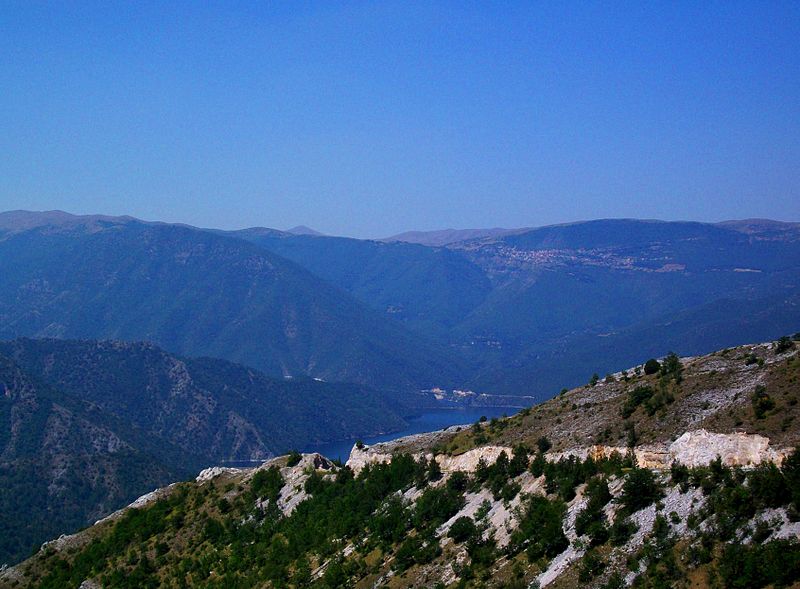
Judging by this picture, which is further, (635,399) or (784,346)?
(635,399)

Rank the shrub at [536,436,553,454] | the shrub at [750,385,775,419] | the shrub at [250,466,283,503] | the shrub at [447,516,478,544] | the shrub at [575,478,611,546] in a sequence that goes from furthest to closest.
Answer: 1. the shrub at [250,466,283,503]
2. the shrub at [536,436,553,454]
3. the shrub at [447,516,478,544]
4. the shrub at [750,385,775,419]
5. the shrub at [575,478,611,546]

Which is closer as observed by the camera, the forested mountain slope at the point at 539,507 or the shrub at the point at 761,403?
the forested mountain slope at the point at 539,507

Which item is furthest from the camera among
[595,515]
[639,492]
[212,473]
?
[212,473]

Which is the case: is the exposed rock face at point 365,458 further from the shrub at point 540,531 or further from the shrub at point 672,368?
the shrub at point 540,531

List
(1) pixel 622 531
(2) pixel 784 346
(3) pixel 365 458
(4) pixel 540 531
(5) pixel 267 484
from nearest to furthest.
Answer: (1) pixel 622 531 < (4) pixel 540 531 < (2) pixel 784 346 < (3) pixel 365 458 < (5) pixel 267 484

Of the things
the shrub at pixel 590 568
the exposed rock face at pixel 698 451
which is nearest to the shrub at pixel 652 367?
the exposed rock face at pixel 698 451

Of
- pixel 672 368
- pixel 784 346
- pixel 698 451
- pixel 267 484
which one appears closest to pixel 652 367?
pixel 672 368

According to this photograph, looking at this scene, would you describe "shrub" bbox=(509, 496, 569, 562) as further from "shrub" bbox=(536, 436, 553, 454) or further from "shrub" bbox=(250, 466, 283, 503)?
"shrub" bbox=(250, 466, 283, 503)

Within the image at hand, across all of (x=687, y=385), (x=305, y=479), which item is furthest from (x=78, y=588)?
(x=687, y=385)

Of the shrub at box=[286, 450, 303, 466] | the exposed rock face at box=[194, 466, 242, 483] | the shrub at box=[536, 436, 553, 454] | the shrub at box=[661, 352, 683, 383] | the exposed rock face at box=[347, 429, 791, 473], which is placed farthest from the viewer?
A: the exposed rock face at box=[194, 466, 242, 483]

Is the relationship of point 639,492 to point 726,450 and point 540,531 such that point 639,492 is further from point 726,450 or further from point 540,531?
point 540,531

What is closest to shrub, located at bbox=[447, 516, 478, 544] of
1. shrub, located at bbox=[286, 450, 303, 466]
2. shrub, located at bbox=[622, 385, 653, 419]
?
shrub, located at bbox=[622, 385, 653, 419]

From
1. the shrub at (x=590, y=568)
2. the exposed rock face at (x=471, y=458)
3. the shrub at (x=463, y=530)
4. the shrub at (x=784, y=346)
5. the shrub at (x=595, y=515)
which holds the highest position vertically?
the shrub at (x=784, y=346)

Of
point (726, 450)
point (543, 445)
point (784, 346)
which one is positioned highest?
point (784, 346)
